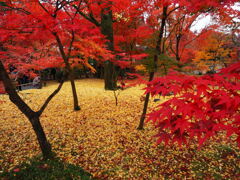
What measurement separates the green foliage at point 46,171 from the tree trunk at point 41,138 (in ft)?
0.52

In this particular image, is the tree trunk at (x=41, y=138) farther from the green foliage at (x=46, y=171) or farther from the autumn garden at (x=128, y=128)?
the green foliage at (x=46, y=171)

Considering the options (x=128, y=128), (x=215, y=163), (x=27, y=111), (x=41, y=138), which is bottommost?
(x=215, y=163)

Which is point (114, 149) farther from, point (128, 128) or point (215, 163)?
point (215, 163)

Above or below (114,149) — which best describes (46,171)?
above

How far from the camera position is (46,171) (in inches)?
127

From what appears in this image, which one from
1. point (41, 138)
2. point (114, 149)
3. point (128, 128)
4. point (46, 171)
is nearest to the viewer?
point (46, 171)

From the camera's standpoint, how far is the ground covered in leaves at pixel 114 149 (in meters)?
3.41

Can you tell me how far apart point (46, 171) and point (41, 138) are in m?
0.72

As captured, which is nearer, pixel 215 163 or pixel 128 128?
pixel 215 163

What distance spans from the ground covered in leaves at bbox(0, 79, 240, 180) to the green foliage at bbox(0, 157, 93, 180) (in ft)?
0.76

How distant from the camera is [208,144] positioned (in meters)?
4.32

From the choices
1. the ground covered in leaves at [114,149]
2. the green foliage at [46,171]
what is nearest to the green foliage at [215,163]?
the ground covered in leaves at [114,149]

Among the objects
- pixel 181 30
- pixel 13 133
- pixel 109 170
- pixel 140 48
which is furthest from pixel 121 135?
pixel 140 48

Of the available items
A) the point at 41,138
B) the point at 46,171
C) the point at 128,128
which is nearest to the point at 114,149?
the point at 128,128
